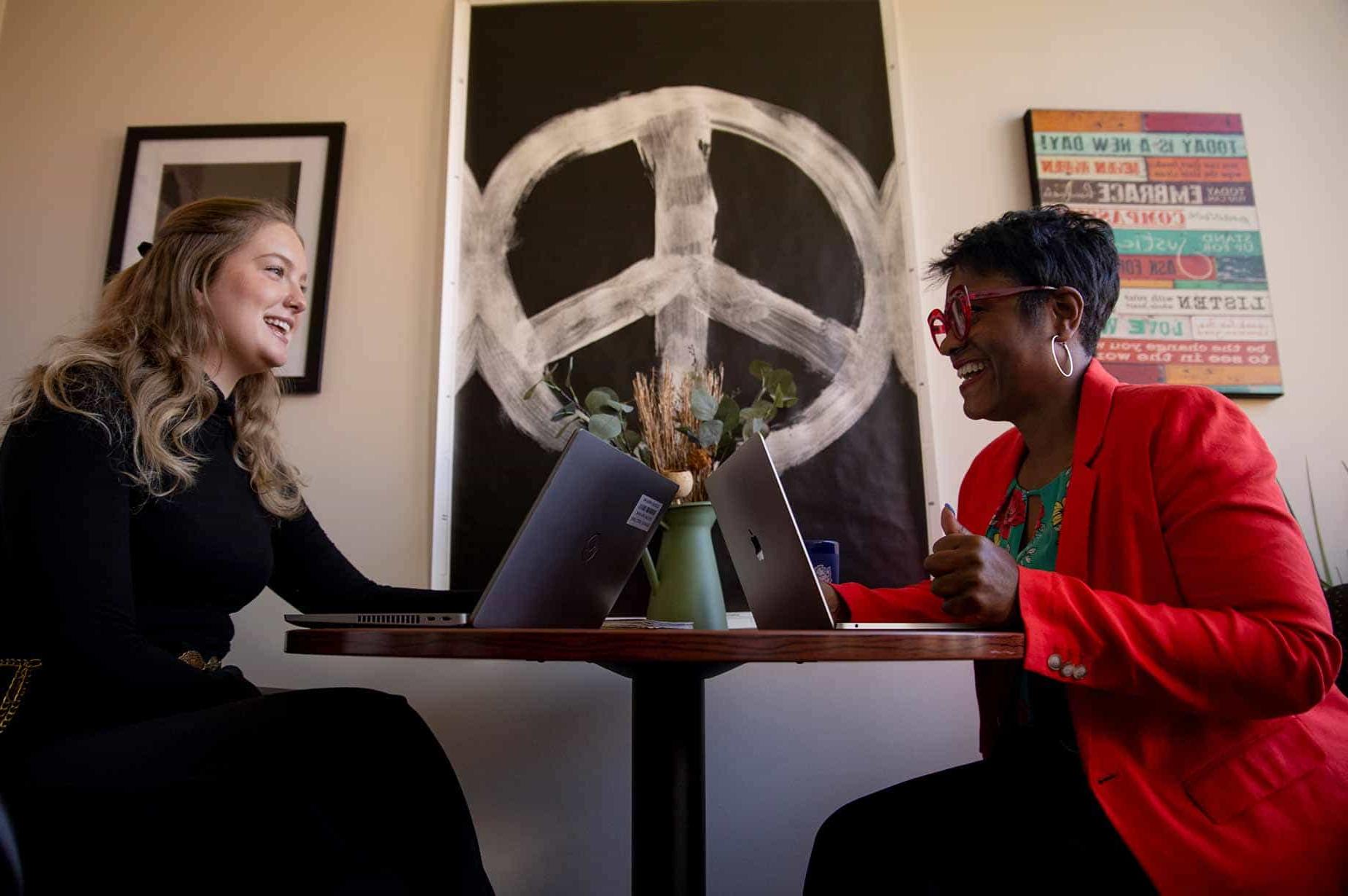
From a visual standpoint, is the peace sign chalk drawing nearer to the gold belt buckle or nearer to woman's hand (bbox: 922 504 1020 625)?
the gold belt buckle

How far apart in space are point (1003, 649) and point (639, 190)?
68.4 inches

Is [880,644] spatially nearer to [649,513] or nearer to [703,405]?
[649,513]

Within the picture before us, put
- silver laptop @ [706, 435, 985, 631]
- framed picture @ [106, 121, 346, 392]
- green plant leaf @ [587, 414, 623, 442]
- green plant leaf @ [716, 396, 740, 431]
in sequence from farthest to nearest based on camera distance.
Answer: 1. framed picture @ [106, 121, 346, 392]
2. green plant leaf @ [716, 396, 740, 431]
3. green plant leaf @ [587, 414, 623, 442]
4. silver laptop @ [706, 435, 985, 631]

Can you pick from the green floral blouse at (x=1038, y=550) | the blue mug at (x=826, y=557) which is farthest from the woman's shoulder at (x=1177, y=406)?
the blue mug at (x=826, y=557)

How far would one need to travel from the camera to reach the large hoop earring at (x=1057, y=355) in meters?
1.43

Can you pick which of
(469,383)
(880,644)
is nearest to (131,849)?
(880,644)

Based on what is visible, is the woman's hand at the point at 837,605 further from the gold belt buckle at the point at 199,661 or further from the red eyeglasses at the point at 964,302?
the gold belt buckle at the point at 199,661

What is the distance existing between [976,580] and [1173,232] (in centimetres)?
Answer: 182

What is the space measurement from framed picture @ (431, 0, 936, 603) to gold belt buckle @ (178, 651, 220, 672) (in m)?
0.75

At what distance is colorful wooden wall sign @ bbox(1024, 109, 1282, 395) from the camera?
7.30 feet

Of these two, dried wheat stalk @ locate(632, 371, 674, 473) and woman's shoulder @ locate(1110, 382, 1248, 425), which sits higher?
dried wheat stalk @ locate(632, 371, 674, 473)

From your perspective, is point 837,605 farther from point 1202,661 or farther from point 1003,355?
Answer: point 1202,661

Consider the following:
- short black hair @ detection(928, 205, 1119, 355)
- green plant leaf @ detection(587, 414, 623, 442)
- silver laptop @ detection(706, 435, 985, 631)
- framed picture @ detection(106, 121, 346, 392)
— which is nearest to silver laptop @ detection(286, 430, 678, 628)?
silver laptop @ detection(706, 435, 985, 631)

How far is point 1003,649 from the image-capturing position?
896 mm
